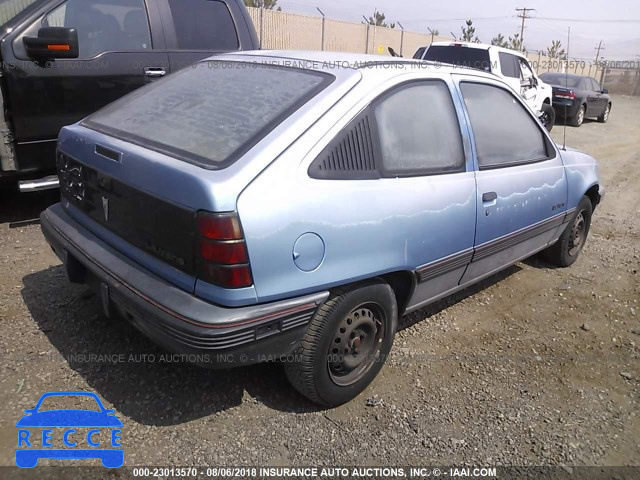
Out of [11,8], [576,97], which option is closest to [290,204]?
[11,8]

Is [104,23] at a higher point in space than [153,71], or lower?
higher

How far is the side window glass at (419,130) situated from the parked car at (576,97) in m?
13.0

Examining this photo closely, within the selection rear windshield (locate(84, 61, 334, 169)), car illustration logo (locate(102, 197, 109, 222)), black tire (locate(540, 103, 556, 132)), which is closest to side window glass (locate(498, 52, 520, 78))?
black tire (locate(540, 103, 556, 132))

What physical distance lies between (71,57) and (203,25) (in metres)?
1.48

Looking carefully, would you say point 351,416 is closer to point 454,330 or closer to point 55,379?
point 454,330

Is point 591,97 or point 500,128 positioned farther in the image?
point 591,97

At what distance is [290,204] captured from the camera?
7.07ft

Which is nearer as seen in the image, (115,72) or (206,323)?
(206,323)

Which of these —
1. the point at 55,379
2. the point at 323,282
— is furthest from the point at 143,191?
the point at 55,379

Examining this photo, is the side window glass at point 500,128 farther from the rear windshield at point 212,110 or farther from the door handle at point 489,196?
the rear windshield at point 212,110

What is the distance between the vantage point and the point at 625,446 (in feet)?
8.55

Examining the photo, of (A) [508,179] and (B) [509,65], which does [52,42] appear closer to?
(A) [508,179]

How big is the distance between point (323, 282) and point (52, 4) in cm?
366

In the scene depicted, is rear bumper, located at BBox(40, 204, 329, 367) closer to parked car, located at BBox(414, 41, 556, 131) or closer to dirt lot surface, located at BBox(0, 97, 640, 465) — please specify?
dirt lot surface, located at BBox(0, 97, 640, 465)
